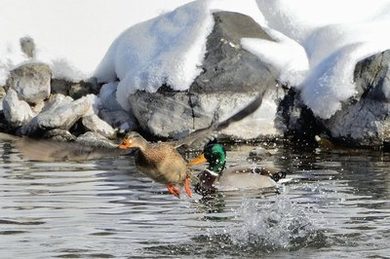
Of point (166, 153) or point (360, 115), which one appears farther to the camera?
point (360, 115)

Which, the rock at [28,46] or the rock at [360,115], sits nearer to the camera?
the rock at [360,115]

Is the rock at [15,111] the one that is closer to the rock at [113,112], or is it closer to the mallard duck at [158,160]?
the rock at [113,112]

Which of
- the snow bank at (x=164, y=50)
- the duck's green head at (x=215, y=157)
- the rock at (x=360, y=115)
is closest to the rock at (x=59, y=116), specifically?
the snow bank at (x=164, y=50)

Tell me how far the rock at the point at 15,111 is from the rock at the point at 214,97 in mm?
1774

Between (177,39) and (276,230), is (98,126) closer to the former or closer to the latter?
(177,39)

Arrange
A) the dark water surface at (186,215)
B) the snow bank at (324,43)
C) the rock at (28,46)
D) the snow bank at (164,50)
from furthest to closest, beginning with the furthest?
the rock at (28,46)
the snow bank at (164,50)
the snow bank at (324,43)
the dark water surface at (186,215)

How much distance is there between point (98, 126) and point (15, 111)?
1416 mm

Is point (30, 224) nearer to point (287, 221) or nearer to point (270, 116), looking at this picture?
point (287, 221)

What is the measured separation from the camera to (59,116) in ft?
52.9

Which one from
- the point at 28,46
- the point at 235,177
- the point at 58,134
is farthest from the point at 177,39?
the point at 235,177

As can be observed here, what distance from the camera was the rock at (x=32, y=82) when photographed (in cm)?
1789

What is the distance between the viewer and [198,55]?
1638 cm

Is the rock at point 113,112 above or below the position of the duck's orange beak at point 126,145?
below

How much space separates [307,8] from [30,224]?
966 centimetres
